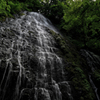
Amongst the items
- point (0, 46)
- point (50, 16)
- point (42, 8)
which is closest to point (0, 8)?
point (0, 46)

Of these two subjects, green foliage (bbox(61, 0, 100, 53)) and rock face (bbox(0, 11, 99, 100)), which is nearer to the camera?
rock face (bbox(0, 11, 99, 100))

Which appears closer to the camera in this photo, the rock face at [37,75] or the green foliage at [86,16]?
the rock face at [37,75]

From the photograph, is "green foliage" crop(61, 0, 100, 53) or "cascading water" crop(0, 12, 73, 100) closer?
"cascading water" crop(0, 12, 73, 100)

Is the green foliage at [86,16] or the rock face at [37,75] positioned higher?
the green foliage at [86,16]

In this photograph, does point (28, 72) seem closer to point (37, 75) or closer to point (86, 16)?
point (37, 75)

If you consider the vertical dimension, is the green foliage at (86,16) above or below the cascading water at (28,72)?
above

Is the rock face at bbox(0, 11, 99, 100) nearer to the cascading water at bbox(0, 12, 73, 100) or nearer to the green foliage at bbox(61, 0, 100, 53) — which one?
the cascading water at bbox(0, 12, 73, 100)

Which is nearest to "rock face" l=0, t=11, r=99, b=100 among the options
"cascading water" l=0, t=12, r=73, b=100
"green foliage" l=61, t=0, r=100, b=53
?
"cascading water" l=0, t=12, r=73, b=100

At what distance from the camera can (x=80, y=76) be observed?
5.16 m

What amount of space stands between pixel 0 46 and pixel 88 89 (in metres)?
5.51

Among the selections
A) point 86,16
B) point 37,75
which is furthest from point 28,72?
point 86,16

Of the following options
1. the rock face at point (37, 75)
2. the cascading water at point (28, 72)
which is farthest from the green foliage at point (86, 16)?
the cascading water at point (28, 72)

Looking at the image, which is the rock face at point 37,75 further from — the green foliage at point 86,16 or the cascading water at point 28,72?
the green foliage at point 86,16

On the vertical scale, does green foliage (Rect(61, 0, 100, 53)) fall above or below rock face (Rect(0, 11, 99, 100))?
above
